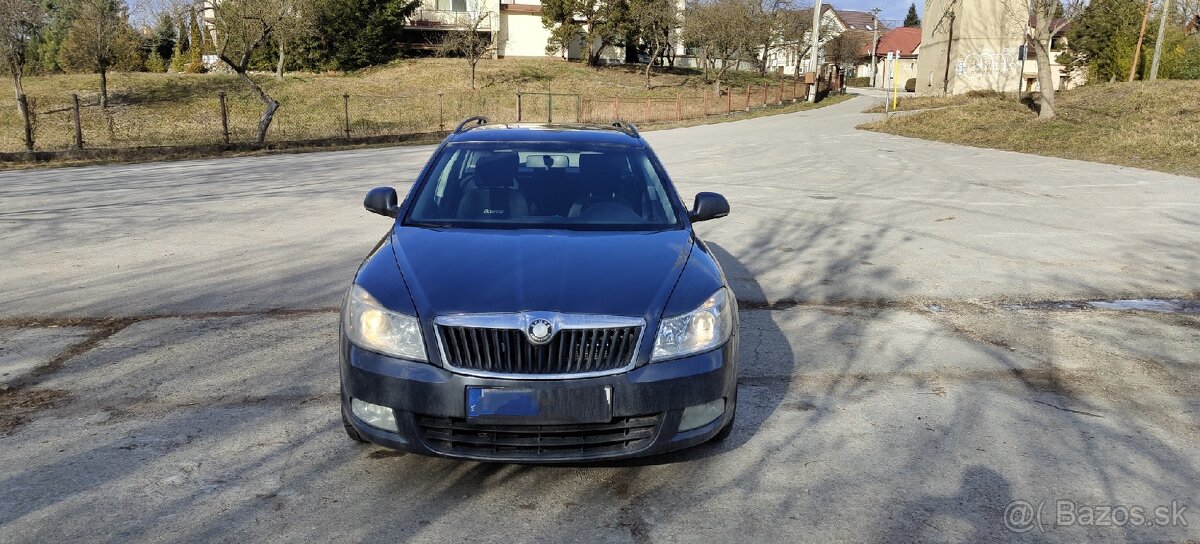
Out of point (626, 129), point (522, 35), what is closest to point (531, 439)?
point (626, 129)

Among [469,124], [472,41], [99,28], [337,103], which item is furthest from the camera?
[472,41]

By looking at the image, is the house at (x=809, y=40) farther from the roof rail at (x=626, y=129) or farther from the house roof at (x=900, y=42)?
the roof rail at (x=626, y=129)

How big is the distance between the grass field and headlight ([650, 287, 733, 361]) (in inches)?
926

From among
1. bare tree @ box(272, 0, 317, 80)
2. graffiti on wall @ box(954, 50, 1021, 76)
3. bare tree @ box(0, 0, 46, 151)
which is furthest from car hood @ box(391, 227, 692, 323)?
graffiti on wall @ box(954, 50, 1021, 76)

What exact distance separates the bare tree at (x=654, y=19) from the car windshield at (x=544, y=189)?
50.6 meters

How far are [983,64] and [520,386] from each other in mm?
46015

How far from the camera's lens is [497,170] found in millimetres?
5133

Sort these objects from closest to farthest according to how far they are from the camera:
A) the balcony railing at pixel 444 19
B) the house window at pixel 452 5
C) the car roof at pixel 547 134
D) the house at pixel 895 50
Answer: the car roof at pixel 547 134
the balcony railing at pixel 444 19
the house window at pixel 452 5
the house at pixel 895 50

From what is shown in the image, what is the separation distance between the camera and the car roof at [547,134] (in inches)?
214

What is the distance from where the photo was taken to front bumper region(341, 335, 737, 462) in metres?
3.38

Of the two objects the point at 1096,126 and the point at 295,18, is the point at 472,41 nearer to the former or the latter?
the point at 295,18

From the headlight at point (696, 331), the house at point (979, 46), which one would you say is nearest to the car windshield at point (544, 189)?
the headlight at point (696, 331)

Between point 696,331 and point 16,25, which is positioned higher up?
point 16,25

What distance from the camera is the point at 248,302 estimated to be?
6754 millimetres
